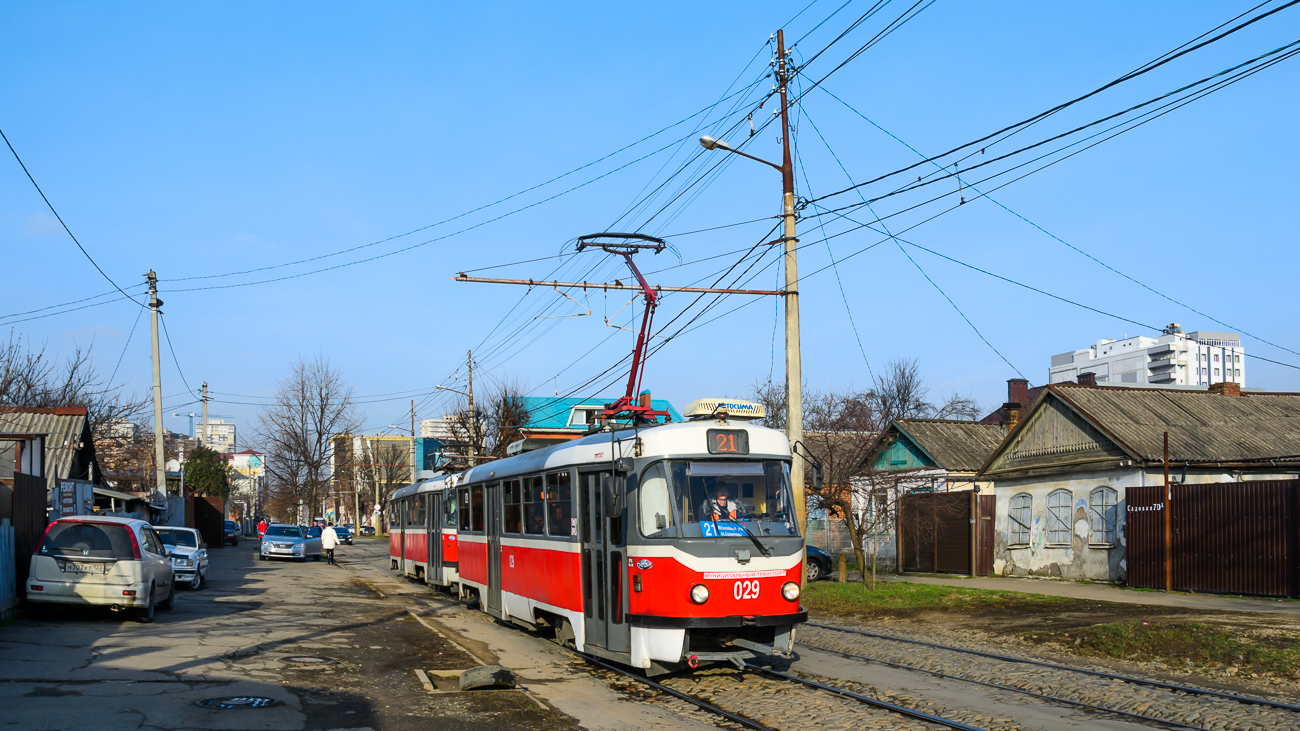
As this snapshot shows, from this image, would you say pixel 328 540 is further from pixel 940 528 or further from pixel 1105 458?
pixel 1105 458

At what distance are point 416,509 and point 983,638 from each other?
16.3 m

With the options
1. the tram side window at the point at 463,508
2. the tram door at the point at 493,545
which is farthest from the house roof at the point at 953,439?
the tram door at the point at 493,545

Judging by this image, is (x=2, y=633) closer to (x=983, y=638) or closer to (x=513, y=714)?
(x=513, y=714)

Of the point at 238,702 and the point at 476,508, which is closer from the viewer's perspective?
the point at 238,702

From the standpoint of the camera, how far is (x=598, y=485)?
12055 mm

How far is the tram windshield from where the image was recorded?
35.4 ft

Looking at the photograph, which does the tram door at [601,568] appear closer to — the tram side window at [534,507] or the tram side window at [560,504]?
the tram side window at [560,504]

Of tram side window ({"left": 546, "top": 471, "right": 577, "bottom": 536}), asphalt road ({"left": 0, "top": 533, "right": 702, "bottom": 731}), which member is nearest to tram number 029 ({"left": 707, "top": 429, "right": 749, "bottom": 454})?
tram side window ({"left": 546, "top": 471, "right": 577, "bottom": 536})

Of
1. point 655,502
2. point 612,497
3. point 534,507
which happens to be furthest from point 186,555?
point 655,502

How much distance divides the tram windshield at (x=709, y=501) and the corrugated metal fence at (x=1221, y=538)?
13690mm

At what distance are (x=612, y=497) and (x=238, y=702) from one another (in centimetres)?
414

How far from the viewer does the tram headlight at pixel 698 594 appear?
10.4 m

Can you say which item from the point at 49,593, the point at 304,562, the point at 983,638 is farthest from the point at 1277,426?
the point at 304,562

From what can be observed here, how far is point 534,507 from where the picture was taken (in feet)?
47.2
